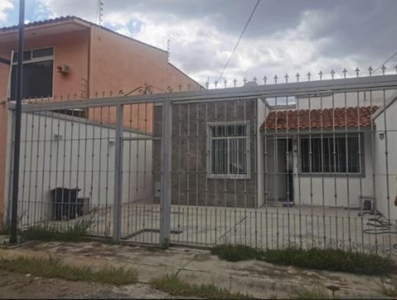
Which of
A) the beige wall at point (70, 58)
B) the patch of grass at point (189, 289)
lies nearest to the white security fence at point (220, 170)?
the patch of grass at point (189, 289)

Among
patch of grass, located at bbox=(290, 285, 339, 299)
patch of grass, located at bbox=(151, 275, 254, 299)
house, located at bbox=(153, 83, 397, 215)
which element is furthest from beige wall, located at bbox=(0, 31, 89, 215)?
patch of grass, located at bbox=(290, 285, 339, 299)

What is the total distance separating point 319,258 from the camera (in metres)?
5.26

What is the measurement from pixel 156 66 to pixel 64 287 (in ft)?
43.7

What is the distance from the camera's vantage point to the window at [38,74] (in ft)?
43.2

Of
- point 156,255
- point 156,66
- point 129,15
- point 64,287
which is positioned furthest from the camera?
point 156,66

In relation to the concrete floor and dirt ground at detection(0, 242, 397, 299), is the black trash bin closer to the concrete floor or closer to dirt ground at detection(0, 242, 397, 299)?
the concrete floor

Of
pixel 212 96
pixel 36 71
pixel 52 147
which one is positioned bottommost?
pixel 52 147

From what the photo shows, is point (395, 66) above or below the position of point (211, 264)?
above

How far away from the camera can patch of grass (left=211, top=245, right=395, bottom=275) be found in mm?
4992

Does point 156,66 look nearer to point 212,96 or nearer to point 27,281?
point 212,96

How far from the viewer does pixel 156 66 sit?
16.5m

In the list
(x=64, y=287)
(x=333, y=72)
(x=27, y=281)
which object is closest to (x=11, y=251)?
(x=27, y=281)

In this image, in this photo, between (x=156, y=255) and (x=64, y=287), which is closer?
(x=64, y=287)

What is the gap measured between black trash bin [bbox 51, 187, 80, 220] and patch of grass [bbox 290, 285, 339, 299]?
18.4ft
